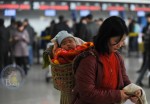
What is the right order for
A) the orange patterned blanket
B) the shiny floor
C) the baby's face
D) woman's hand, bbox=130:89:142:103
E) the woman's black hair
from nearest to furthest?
the woman's black hair → woman's hand, bbox=130:89:142:103 → the orange patterned blanket → the baby's face → the shiny floor

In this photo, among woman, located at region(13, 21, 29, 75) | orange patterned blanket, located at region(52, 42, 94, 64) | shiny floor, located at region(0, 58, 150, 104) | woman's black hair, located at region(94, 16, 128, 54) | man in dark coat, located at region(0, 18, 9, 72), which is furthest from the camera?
woman, located at region(13, 21, 29, 75)

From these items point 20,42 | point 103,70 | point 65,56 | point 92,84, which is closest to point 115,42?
point 103,70

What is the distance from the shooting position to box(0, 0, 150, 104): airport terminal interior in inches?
282

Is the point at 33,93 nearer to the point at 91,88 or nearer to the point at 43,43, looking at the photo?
the point at 91,88

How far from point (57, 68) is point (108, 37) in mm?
649

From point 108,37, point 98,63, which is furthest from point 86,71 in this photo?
point 108,37

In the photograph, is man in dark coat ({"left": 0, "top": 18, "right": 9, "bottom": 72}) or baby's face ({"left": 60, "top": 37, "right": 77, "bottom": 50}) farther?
man in dark coat ({"left": 0, "top": 18, "right": 9, "bottom": 72})

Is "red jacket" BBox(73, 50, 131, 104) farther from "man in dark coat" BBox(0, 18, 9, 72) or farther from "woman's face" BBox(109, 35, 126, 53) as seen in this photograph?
"man in dark coat" BBox(0, 18, 9, 72)

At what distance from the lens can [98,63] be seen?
2369mm

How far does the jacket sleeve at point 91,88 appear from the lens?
2.33 metres

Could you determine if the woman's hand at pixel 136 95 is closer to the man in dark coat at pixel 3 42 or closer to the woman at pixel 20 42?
the man in dark coat at pixel 3 42

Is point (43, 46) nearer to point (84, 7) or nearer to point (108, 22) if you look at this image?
point (84, 7)

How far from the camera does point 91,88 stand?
7.61ft

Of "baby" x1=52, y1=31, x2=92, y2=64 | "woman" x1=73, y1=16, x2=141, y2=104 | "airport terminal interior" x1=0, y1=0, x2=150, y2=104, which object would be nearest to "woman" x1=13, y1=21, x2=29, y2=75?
"airport terminal interior" x1=0, y1=0, x2=150, y2=104
